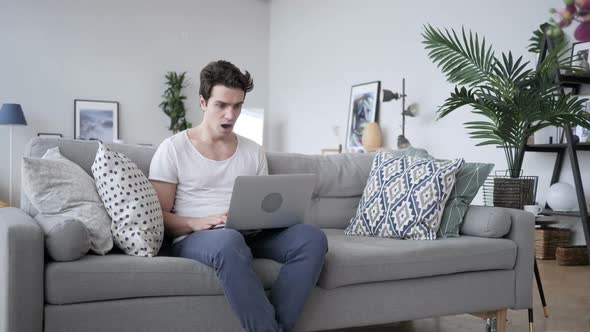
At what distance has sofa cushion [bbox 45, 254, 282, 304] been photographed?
1793mm

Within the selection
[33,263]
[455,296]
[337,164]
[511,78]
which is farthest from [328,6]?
[33,263]

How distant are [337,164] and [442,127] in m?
2.69

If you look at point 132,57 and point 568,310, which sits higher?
point 132,57

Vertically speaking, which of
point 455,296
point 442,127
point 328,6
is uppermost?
point 328,6

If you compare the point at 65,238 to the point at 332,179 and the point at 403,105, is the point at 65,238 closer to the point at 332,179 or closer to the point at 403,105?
the point at 332,179

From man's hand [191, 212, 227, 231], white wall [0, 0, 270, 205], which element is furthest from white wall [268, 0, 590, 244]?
man's hand [191, 212, 227, 231]

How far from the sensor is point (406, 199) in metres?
2.66

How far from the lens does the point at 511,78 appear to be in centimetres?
350

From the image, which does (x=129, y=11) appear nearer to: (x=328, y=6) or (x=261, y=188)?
(x=328, y=6)

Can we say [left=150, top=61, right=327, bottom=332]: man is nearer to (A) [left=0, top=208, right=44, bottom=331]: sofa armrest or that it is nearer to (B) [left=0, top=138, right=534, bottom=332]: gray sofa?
(B) [left=0, top=138, right=534, bottom=332]: gray sofa

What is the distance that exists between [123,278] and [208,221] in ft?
1.32

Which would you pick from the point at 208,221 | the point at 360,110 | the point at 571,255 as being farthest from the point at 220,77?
the point at 360,110

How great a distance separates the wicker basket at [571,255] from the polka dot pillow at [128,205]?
10.8 feet

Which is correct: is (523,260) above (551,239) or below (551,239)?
above
